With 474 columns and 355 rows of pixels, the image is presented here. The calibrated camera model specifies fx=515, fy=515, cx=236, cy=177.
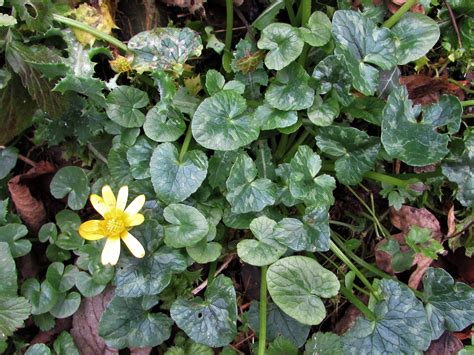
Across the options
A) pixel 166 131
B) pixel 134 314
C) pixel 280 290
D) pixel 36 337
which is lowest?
pixel 36 337

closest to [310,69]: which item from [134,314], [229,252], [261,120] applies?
[261,120]

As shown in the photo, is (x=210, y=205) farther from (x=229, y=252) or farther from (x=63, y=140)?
(x=63, y=140)

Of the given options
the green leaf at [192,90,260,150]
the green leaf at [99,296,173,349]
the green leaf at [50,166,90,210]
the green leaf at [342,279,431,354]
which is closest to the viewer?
the green leaf at [342,279,431,354]

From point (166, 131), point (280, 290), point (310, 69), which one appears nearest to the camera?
point (280, 290)

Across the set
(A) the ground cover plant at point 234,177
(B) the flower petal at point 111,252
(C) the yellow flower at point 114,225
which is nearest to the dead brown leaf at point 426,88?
(A) the ground cover plant at point 234,177

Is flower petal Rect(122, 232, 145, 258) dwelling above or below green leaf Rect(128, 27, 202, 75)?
below

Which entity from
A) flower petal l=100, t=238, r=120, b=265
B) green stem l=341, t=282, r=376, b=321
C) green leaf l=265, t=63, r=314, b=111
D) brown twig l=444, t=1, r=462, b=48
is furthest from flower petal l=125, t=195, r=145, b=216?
brown twig l=444, t=1, r=462, b=48

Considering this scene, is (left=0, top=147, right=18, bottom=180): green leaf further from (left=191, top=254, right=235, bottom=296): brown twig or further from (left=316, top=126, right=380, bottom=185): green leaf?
(left=316, top=126, right=380, bottom=185): green leaf

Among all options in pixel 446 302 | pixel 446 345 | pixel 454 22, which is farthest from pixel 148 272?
pixel 454 22
